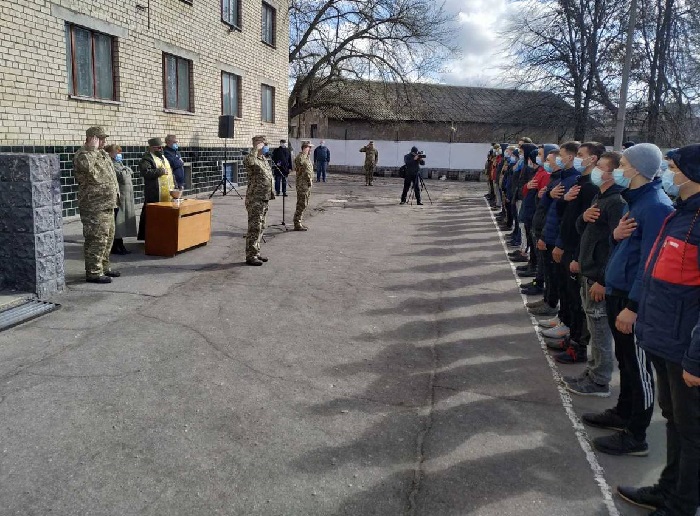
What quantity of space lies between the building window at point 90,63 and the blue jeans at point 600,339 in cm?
1077

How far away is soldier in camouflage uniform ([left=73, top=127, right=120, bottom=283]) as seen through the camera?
719 cm

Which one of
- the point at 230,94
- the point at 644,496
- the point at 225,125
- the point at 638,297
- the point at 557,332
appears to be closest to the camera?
the point at 644,496

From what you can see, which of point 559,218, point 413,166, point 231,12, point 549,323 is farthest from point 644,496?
point 231,12

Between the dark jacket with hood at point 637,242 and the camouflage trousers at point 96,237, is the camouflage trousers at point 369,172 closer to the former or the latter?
the camouflage trousers at point 96,237

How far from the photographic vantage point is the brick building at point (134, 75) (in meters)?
10.1

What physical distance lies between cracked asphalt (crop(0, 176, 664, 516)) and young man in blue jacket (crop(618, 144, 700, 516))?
36 cm

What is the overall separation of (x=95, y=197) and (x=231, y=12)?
13.5 m

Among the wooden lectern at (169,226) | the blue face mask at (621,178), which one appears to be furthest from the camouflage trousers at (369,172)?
the blue face mask at (621,178)

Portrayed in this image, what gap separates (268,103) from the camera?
22594 mm

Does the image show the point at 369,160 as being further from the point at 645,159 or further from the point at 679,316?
the point at 679,316

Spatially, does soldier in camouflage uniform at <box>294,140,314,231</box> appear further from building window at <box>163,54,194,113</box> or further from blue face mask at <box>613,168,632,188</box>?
blue face mask at <box>613,168,632,188</box>

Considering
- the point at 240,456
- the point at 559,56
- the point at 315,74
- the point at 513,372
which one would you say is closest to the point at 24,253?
the point at 240,456

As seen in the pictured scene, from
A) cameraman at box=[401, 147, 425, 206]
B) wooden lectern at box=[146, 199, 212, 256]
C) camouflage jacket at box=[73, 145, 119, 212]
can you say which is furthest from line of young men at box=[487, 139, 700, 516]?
cameraman at box=[401, 147, 425, 206]

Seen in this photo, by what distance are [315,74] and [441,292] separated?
2563 cm
